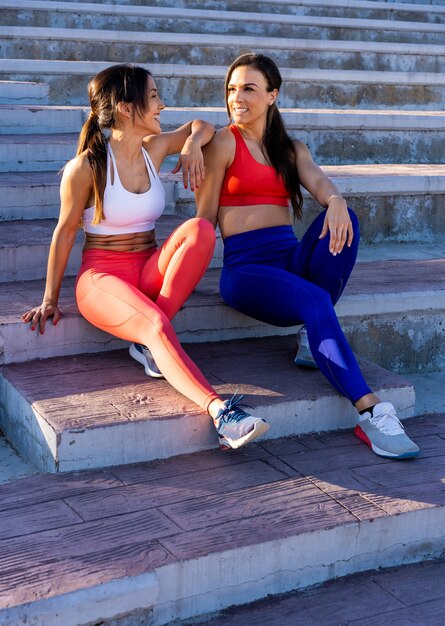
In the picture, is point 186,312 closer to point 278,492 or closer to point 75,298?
point 75,298

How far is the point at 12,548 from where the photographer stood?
90.4 inches

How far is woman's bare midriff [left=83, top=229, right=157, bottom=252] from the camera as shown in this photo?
3285 millimetres

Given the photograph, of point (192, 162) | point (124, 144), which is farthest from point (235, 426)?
point (124, 144)

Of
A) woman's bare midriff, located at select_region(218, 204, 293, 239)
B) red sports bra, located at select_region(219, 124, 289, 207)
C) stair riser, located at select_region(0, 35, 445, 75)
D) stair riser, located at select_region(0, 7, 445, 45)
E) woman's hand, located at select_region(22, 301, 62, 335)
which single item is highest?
stair riser, located at select_region(0, 7, 445, 45)

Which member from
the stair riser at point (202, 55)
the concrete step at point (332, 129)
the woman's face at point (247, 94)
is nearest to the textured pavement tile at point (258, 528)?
the woman's face at point (247, 94)

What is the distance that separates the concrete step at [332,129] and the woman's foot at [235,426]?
2.12 meters

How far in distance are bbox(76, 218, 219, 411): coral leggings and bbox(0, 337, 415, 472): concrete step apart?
0.11 meters

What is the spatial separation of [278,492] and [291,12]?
5780 millimetres

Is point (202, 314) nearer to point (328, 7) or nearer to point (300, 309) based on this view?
point (300, 309)

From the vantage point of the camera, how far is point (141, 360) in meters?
3.17

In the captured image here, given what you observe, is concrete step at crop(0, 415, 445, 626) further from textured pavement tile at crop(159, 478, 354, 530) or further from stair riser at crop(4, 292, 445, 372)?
stair riser at crop(4, 292, 445, 372)

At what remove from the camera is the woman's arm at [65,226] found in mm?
3123

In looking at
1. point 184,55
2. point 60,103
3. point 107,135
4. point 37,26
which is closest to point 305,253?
point 107,135

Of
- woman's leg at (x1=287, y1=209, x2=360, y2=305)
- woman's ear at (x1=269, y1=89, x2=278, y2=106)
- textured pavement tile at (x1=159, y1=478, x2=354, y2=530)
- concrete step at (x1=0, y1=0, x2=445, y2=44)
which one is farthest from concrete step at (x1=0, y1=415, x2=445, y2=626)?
concrete step at (x1=0, y1=0, x2=445, y2=44)
